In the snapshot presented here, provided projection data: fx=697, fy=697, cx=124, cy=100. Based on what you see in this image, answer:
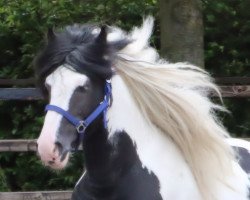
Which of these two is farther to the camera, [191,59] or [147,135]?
[191,59]

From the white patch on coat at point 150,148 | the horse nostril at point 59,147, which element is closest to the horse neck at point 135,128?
the white patch on coat at point 150,148

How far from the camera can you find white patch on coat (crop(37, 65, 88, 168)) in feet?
10.3

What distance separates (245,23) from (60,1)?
1918mm

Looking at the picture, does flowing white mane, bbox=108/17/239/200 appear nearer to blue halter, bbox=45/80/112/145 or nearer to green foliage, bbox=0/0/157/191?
blue halter, bbox=45/80/112/145

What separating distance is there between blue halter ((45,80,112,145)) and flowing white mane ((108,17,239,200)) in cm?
16

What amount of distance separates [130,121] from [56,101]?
444mm

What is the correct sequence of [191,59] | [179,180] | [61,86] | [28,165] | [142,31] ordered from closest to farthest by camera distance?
[61,86] < [179,180] < [142,31] < [191,59] < [28,165]

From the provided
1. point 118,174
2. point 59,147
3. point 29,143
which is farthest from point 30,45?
point 59,147

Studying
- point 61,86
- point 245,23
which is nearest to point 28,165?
point 245,23

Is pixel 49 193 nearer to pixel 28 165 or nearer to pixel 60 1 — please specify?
pixel 28 165

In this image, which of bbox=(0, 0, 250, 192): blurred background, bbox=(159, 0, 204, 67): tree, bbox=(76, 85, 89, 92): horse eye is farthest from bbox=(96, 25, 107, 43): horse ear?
bbox=(0, 0, 250, 192): blurred background

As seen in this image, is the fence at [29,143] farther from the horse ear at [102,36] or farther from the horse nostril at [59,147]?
the horse nostril at [59,147]

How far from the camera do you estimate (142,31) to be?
3.85 metres

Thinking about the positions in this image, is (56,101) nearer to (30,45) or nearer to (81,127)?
(81,127)
